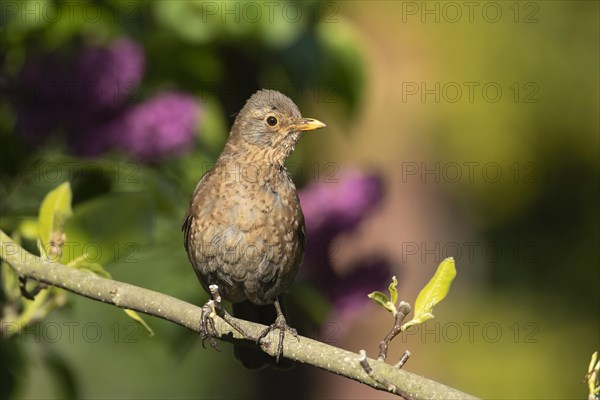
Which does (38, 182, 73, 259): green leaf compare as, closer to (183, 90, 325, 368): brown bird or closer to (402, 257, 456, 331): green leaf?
(183, 90, 325, 368): brown bird

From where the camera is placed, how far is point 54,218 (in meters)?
3.11

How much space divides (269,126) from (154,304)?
1.33 meters

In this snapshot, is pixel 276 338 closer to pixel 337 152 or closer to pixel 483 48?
pixel 337 152

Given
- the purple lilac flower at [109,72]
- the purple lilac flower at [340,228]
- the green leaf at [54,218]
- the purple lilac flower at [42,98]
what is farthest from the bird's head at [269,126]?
the green leaf at [54,218]

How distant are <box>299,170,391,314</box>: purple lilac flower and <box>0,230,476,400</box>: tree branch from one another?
1177 millimetres

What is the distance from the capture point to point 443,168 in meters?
8.91

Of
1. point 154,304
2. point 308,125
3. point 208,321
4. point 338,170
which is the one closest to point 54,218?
point 154,304

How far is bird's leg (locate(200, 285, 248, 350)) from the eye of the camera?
8.59 ft

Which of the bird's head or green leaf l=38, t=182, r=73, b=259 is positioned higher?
the bird's head

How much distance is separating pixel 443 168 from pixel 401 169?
41cm

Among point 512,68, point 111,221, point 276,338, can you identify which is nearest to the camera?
point 276,338

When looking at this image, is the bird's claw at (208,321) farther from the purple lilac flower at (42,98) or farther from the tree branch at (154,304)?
the purple lilac flower at (42,98)

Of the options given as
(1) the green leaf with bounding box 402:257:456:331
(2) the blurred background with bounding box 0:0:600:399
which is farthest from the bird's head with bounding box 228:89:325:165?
(1) the green leaf with bounding box 402:257:456:331

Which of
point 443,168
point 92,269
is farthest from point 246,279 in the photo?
point 443,168
